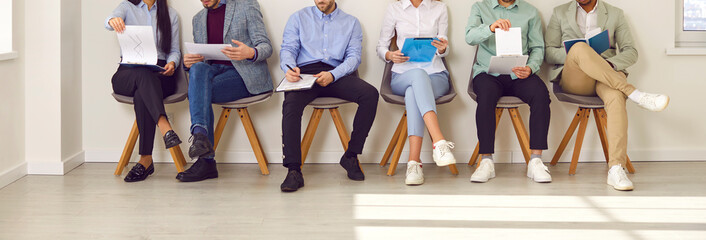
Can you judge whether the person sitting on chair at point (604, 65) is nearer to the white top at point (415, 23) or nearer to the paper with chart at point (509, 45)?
the paper with chart at point (509, 45)

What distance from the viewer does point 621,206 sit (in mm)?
3299

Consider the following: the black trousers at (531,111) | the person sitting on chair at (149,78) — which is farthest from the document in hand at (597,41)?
the person sitting on chair at (149,78)

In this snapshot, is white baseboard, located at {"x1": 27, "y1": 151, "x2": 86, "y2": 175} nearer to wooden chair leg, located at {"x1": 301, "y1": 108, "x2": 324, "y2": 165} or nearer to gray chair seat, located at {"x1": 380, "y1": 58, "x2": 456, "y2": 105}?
wooden chair leg, located at {"x1": 301, "y1": 108, "x2": 324, "y2": 165}

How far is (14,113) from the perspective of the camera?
3938 millimetres

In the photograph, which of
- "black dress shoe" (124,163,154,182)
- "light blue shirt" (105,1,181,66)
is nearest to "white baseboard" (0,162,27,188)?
"black dress shoe" (124,163,154,182)

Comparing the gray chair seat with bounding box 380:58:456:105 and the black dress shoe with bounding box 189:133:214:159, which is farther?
the gray chair seat with bounding box 380:58:456:105

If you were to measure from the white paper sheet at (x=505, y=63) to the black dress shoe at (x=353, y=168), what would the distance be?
0.95 metres

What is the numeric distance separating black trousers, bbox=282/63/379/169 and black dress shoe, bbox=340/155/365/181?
0.06 m

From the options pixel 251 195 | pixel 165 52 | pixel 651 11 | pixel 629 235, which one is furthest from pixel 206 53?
pixel 651 11

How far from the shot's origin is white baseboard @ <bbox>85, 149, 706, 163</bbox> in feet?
14.8

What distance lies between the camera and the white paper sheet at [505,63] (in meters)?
3.87

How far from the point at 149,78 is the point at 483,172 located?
1945 mm

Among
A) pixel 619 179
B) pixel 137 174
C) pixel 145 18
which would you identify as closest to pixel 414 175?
pixel 619 179

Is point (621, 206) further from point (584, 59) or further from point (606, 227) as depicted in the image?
point (584, 59)
